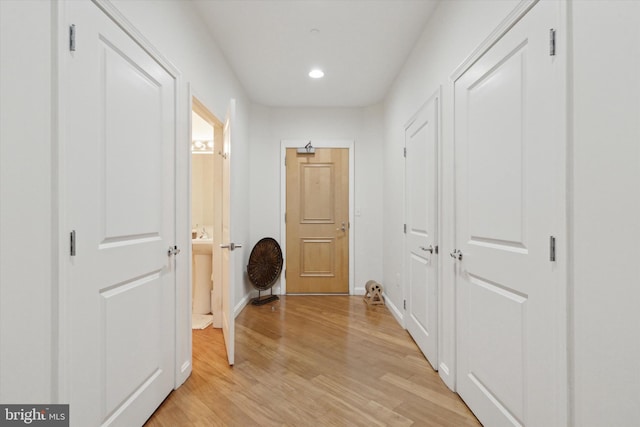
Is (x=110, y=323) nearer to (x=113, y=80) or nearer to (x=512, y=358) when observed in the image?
(x=113, y=80)

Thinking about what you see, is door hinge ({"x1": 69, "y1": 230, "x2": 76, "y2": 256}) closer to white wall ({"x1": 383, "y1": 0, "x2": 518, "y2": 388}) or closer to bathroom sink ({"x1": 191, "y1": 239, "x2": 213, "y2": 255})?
white wall ({"x1": 383, "y1": 0, "x2": 518, "y2": 388})

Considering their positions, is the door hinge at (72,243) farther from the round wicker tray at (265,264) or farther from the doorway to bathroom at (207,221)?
the round wicker tray at (265,264)

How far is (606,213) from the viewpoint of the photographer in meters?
0.96

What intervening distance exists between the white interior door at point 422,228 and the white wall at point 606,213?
1219 mm

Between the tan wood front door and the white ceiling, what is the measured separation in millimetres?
938

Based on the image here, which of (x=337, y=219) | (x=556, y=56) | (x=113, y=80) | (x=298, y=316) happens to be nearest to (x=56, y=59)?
(x=113, y=80)

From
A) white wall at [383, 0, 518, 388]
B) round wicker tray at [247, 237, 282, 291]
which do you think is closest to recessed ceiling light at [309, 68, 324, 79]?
white wall at [383, 0, 518, 388]

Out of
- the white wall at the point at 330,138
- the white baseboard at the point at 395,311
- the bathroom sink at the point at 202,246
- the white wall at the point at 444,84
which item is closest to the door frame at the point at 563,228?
the white wall at the point at 444,84

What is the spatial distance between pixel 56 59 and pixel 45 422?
1.27 m

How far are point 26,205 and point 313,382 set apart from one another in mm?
1852

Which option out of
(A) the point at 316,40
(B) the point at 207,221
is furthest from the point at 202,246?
(A) the point at 316,40

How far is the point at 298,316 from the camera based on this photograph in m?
3.53

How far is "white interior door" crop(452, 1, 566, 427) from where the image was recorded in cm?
119

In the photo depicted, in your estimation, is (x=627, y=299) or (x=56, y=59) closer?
(x=627, y=299)
